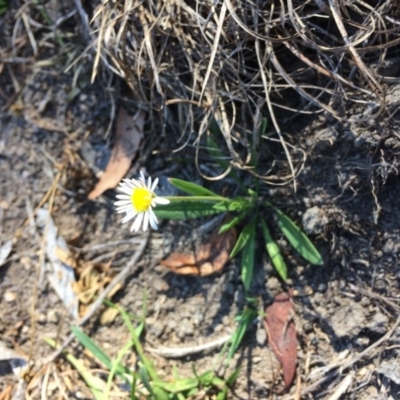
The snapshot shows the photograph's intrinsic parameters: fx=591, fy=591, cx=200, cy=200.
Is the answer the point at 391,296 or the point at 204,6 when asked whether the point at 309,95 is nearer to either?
the point at 204,6

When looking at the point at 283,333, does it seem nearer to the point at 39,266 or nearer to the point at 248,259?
the point at 248,259

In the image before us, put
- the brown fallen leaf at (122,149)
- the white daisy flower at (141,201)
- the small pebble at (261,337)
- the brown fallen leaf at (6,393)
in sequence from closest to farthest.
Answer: the white daisy flower at (141,201) → the small pebble at (261,337) → the brown fallen leaf at (6,393) → the brown fallen leaf at (122,149)

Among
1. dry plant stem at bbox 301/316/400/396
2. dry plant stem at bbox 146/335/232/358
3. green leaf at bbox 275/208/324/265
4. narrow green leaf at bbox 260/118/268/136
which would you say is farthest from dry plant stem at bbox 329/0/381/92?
dry plant stem at bbox 146/335/232/358

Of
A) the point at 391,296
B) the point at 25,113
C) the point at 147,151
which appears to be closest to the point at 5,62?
the point at 25,113

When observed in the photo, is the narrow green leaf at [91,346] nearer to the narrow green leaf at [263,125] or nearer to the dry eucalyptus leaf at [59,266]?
the dry eucalyptus leaf at [59,266]

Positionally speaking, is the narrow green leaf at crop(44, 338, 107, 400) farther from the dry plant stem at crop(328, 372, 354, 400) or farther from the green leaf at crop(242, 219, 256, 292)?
the dry plant stem at crop(328, 372, 354, 400)

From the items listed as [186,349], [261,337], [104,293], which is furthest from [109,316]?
[261,337]

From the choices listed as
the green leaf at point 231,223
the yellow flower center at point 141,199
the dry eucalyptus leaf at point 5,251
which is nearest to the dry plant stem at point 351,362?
the green leaf at point 231,223
